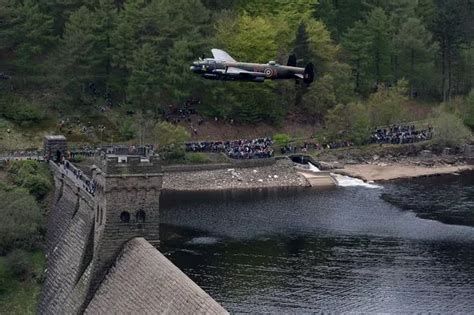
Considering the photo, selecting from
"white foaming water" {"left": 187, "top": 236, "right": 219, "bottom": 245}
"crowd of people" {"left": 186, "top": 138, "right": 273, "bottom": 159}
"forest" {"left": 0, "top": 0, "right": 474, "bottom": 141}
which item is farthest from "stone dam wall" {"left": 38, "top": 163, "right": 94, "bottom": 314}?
"crowd of people" {"left": 186, "top": 138, "right": 273, "bottom": 159}

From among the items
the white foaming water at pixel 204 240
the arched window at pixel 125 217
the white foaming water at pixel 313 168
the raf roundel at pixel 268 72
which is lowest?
the white foaming water at pixel 313 168

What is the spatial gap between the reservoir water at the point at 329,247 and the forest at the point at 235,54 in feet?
67.5

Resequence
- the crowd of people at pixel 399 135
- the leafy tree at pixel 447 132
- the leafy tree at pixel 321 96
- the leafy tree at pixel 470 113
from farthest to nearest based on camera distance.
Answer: the leafy tree at pixel 470 113 < the leafy tree at pixel 321 96 < the leafy tree at pixel 447 132 < the crowd of people at pixel 399 135

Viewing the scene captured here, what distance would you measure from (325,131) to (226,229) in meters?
45.3

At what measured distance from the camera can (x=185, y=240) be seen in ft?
342

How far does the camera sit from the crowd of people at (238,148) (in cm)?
13912

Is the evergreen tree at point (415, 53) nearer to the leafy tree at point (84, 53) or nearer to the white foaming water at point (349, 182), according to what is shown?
the white foaming water at point (349, 182)

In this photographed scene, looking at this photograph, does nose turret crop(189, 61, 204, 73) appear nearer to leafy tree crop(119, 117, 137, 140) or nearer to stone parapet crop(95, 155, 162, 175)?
stone parapet crop(95, 155, 162, 175)

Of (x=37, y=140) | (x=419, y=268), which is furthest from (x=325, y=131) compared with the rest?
(x=419, y=268)

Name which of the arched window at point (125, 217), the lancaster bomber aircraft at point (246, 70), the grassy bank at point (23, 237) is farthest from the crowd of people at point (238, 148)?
the arched window at point (125, 217)

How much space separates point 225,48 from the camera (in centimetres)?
14812

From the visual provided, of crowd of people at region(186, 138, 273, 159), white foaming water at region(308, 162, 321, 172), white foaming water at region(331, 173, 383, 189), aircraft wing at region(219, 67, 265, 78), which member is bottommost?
white foaming water at region(331, 173, 383, 189)

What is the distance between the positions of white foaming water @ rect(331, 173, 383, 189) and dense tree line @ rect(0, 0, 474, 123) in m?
17.2

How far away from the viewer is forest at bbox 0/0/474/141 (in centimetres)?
13850
